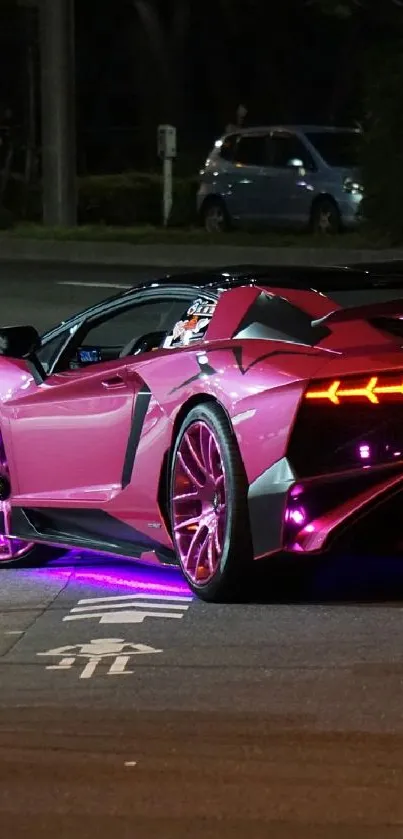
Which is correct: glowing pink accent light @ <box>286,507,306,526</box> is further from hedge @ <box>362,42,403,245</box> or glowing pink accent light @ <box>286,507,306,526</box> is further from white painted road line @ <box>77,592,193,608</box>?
hedge @ <box>362,42,403,245</box>

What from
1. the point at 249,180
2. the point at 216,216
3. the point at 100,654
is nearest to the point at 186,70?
the point at 216,216

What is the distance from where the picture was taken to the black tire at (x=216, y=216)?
97.1ft

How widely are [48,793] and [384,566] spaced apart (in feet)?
10.5

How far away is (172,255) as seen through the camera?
2494cm

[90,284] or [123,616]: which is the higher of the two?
[123,616]

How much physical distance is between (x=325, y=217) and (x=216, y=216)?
2804mm

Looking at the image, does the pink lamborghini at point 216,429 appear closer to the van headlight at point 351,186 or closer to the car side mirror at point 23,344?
the car side mirror at point 23,344

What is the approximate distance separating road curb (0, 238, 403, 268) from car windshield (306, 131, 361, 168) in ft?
10.7

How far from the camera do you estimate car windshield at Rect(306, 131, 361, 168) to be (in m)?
27.5

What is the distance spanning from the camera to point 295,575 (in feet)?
23.4

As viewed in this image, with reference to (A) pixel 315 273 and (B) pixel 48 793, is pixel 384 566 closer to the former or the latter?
(A) pixel 315 273

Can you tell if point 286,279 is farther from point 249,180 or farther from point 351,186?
point 249,180

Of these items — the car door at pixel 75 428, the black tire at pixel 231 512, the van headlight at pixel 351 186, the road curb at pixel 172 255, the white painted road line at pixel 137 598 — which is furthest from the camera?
the van headlight at pixel 351 186

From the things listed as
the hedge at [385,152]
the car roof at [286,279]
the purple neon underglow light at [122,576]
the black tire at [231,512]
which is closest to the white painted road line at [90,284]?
the hedge at [385,152]
